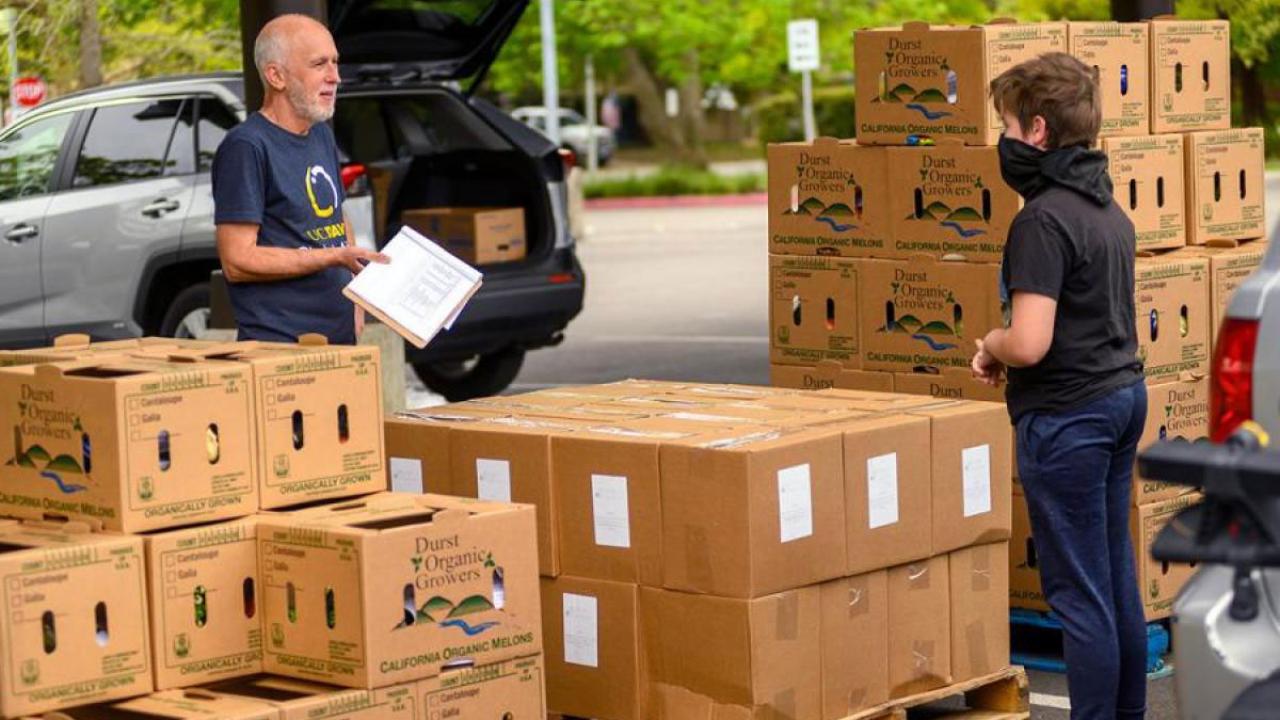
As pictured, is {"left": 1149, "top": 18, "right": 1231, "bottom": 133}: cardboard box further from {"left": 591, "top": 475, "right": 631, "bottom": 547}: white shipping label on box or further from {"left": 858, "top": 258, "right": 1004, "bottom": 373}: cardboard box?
{"left": 591, "top": 475, "right": 631, "bottom": 547}: white shipping label on box

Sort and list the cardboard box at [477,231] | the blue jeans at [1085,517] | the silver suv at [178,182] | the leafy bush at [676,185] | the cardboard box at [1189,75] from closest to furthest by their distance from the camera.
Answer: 1. the blue jeans at [1085,517]
2. the cardboard box at [1189,75]
3. the silver suv at [178,182]
4. the cardboard box at [477,231]
5. the leafy bush at [676,185]

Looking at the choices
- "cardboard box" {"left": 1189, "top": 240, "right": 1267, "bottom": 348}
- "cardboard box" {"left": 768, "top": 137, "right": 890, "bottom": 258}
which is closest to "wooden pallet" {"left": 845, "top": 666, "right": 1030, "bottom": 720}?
"cardboard box" {"left": 1189, "top": 240, "right": 1267, "bottom": 348}

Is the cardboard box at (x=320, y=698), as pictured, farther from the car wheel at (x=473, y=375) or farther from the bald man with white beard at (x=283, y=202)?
the car wheel at (x=473, y=375)

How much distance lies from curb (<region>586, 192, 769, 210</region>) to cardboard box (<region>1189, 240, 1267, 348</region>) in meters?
28.3

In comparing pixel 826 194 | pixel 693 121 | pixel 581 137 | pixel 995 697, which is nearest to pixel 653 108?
pixel 693 121

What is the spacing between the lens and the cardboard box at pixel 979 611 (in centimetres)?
628

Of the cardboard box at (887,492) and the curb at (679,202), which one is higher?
the curb at (679,202)

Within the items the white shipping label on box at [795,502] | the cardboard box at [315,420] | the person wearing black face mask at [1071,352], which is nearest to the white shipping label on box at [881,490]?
the white shipping label on box at [795,502]

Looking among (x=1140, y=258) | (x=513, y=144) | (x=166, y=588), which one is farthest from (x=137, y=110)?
(x=166, y=588)

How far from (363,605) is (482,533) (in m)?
0.41

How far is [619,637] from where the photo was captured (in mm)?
5902

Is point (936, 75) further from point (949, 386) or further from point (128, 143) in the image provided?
point (128, 143)

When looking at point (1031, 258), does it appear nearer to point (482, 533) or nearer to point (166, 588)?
point (482, 533)

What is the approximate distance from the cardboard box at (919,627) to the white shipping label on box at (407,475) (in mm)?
1373
